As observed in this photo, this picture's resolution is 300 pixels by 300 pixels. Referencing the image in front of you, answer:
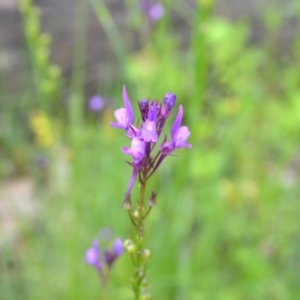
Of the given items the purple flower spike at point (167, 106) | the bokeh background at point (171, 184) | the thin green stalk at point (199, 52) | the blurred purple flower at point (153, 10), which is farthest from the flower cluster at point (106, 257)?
the blurred purple flower at point (153, 10)

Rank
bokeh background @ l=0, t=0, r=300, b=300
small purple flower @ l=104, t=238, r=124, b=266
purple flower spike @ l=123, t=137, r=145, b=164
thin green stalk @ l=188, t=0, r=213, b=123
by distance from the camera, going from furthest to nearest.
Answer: bokeh background @ l=0, t=0, r=300, b=300, thin green stalk @ l=188, t=0, r=213, b=123, small purple flower @ l=104, t=238, r=124, b=266, purple flower spike @ l=123, t=137, r=145, b=164

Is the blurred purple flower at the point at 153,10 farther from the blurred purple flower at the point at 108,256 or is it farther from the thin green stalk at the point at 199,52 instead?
the blurred purple flower at the point at 108,256

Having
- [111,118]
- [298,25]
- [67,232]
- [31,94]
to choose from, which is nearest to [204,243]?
Answer: [67,232]

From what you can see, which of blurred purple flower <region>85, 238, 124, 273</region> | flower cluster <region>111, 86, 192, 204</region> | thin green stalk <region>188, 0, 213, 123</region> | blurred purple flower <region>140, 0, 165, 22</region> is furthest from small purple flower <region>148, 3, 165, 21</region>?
flower cluster <region>111, 86, 192, 204</region>

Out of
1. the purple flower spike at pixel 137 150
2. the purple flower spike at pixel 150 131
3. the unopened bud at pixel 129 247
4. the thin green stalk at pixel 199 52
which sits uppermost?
the thin green stalk at pixel 199 52

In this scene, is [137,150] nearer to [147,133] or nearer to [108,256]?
[147,133]

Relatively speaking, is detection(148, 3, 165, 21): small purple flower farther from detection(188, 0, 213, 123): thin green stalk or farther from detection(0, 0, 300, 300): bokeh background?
detection(188, 0, 213, 123): thin green stalk
